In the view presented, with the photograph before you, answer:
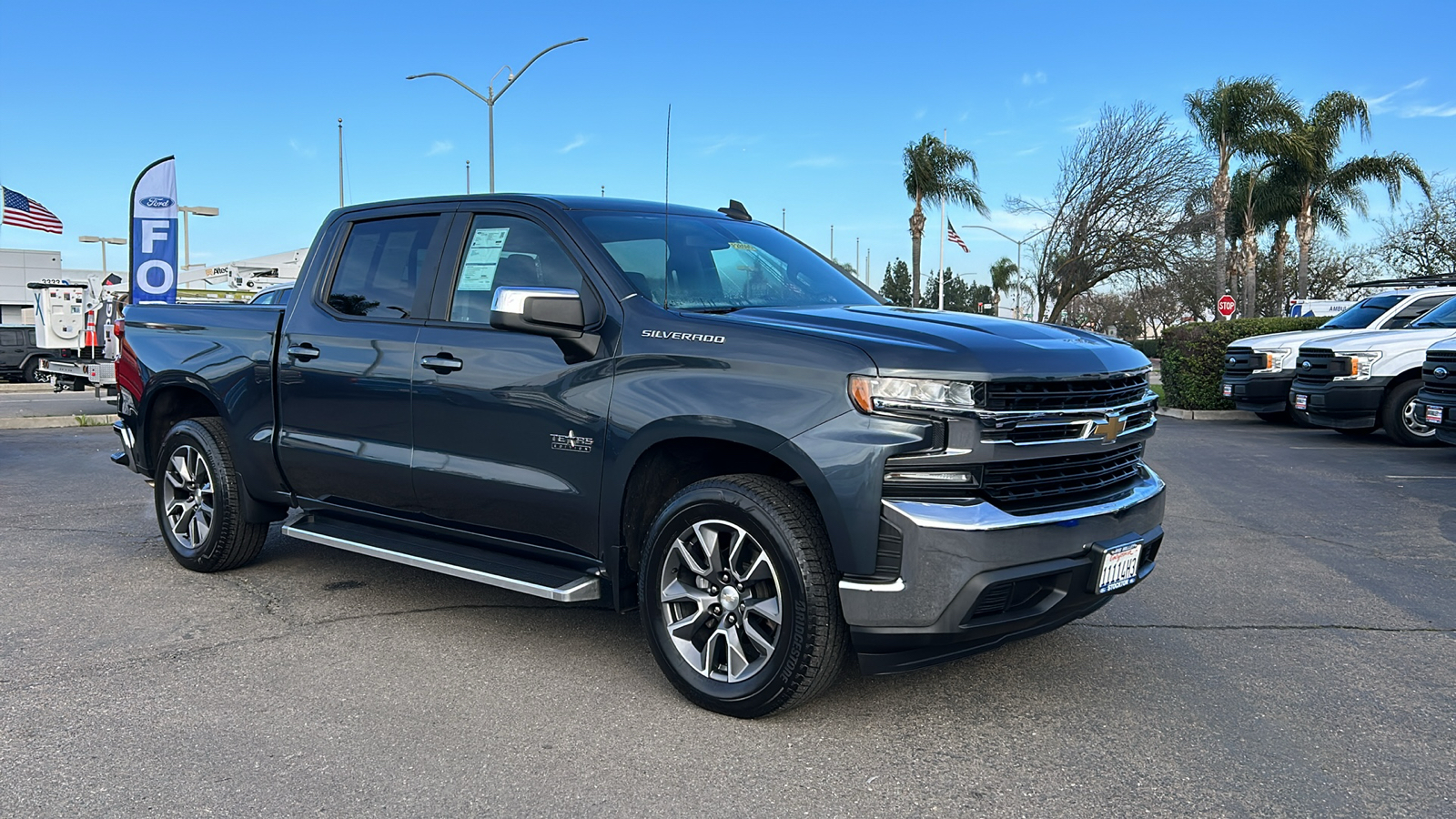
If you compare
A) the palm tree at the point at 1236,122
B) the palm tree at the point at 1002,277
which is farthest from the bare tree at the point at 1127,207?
the palm tree at the point at 1002,277

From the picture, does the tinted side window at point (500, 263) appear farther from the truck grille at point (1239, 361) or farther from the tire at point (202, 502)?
the truck grille at point (1239, 361)

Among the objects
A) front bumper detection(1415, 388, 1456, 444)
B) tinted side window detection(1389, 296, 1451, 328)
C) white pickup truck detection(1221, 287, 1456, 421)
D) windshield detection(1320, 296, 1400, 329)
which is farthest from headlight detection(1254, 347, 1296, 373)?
front bumper detection(1415, 388, 1456, 444)

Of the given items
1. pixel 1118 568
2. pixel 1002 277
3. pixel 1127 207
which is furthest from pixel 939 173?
pixel 1002 277

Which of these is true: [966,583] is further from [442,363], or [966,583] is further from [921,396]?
[442,363]

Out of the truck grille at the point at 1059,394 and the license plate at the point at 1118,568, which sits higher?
the truck grille at the point at 1059,394

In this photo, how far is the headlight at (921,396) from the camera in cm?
356

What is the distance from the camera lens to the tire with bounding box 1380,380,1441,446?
1282cm

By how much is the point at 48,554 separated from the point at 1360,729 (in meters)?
6.68

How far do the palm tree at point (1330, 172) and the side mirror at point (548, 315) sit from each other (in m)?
36.9

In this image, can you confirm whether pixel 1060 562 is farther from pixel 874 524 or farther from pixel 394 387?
pixel 394 387

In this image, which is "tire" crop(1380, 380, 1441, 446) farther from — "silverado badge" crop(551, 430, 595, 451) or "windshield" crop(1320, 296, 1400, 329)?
"silverado badge" crop(551, 430, 595, 451)

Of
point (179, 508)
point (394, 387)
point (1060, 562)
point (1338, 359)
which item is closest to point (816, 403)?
point (1060, 562)

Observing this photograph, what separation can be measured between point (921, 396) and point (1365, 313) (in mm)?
14616

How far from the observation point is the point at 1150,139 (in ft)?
110
